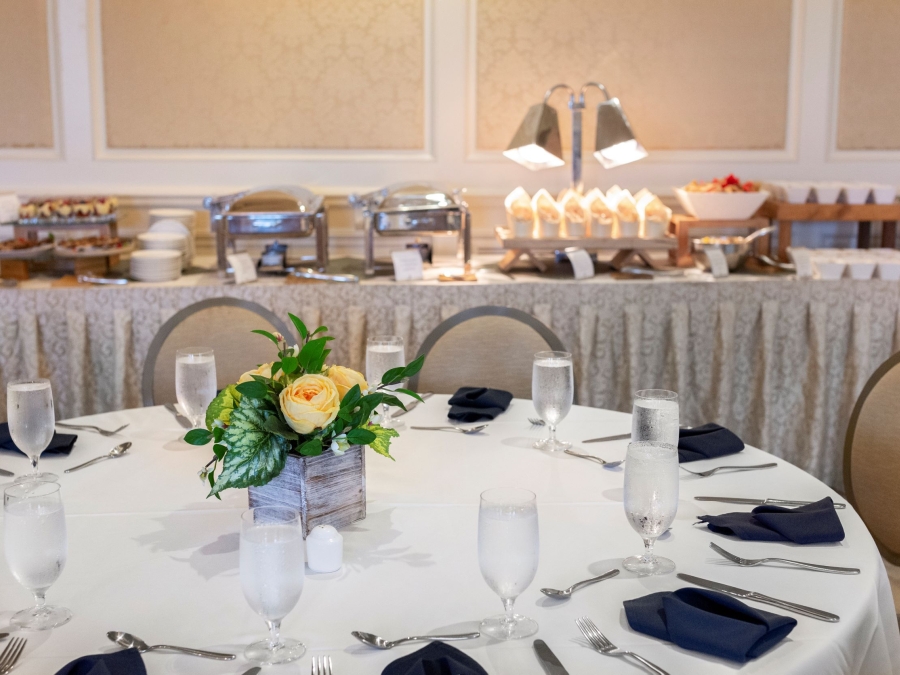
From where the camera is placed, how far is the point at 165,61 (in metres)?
3.33

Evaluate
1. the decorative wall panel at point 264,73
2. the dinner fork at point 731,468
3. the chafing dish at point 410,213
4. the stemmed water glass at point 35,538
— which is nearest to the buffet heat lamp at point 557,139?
the chafing dish at point 410,213

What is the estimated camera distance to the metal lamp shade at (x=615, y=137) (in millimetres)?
3029

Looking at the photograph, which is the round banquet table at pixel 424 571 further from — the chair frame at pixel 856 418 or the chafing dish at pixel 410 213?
the chafing dish at pixel 410 213

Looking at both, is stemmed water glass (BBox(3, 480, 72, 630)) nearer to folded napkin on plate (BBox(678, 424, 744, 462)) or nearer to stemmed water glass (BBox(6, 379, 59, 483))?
stemmed water glass (BBox(6, 379, 59, 483))

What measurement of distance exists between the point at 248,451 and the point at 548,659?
16.7 inches

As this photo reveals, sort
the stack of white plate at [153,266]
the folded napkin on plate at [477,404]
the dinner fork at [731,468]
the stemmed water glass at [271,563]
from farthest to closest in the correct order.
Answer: the stack of white plate at [153,266] < the folded napkin on plate at [477,404] < the dinner fork at [731,468] < the stemmed water glass at [271,563]

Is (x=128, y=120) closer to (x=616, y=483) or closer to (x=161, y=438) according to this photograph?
(x=161, y=438)

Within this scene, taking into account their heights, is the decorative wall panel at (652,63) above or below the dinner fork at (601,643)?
above

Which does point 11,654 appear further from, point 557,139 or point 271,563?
point 557,139

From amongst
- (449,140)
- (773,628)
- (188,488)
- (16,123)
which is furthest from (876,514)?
(16,123)

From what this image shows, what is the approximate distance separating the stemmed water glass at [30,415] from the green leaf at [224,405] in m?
0.32

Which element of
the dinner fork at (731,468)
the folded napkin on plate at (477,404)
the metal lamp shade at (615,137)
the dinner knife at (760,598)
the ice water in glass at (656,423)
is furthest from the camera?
the metal lamp shade at (615,137)

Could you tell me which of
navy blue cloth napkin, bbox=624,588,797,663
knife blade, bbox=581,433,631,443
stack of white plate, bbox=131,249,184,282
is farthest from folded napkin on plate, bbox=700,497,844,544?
stack of white plate, bbox=131,249,184,282

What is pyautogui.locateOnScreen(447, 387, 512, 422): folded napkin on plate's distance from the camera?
1.69m
